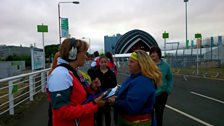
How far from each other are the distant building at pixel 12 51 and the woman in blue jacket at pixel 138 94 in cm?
11599

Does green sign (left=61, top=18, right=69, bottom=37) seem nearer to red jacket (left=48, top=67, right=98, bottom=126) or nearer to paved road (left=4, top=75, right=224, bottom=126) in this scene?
paved road (left=4, top=75, right=224, bottom=126)

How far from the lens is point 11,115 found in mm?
7973

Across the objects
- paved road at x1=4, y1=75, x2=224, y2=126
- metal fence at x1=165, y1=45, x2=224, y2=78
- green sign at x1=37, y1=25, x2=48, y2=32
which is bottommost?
paved road at x1=4, y1=75, x2=224, y2=126

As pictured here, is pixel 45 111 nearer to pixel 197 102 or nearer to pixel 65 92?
pixel 197 102

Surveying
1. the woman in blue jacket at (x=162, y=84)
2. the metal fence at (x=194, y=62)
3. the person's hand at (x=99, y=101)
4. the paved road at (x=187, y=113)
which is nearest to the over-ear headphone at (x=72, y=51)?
the person's hand at (x=99, y=101)

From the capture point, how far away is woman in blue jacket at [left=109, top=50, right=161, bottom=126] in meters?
2.95

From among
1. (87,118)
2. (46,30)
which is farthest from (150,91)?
(46,30)

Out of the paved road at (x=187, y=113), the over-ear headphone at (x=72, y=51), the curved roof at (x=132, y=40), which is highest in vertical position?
the curved roof at (x=132, y=40)

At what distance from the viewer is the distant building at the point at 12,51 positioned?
375ft

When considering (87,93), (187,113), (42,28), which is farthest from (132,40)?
(87,93)

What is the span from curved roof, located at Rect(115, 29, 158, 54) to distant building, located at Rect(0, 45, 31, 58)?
3949 centimetres

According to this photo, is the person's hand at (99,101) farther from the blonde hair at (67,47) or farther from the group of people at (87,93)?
the blonde hair at (67,47)

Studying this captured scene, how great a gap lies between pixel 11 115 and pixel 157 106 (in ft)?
15.4

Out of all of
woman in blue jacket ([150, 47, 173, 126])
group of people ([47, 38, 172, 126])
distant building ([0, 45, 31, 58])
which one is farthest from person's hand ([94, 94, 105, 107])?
distant building ([0, 45, 31, 58])
